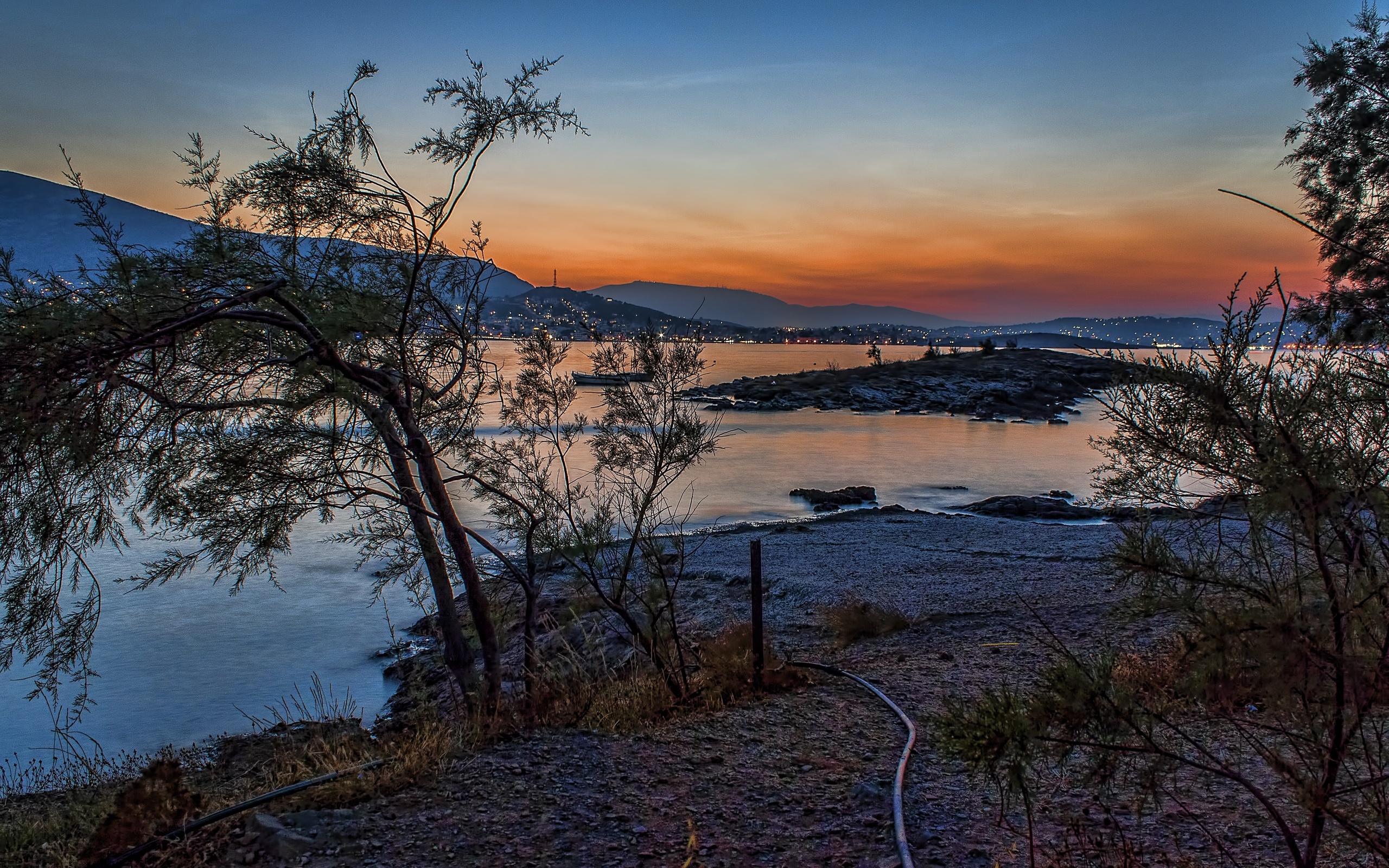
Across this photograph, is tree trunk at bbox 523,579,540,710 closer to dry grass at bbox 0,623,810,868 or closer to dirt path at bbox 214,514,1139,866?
dry grass at bbox 0,623,810,868

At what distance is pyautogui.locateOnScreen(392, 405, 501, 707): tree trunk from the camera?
5984 millimetres

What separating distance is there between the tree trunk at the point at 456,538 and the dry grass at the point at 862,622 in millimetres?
4461

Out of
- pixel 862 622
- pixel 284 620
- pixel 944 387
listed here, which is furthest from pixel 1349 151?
pixel 944 387

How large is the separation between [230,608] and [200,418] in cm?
1239

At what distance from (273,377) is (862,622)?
713 centimetres

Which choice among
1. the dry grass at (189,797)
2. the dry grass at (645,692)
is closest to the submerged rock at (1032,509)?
the dry grass at (645,692)

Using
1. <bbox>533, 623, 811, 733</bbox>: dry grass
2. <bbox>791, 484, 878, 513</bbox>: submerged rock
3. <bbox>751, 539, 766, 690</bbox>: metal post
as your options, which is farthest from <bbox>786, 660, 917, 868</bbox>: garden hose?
<bbox>791, 484, 878, 513</bbox>: submerged rock

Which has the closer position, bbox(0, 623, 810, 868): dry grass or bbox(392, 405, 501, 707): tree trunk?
bbox(0, 623, 810, 868): dry grass

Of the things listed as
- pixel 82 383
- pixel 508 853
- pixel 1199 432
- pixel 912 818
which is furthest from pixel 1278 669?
pixel 82 383

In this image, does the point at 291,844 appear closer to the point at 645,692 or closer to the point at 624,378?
the point at 645,692

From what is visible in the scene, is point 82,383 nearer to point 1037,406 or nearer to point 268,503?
point 268,503

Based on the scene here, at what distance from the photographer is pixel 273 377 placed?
5926mm

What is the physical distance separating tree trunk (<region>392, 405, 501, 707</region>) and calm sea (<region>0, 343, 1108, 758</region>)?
181 cm

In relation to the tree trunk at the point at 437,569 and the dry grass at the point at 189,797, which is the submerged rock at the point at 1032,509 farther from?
the dry grass at the point at 189,797
